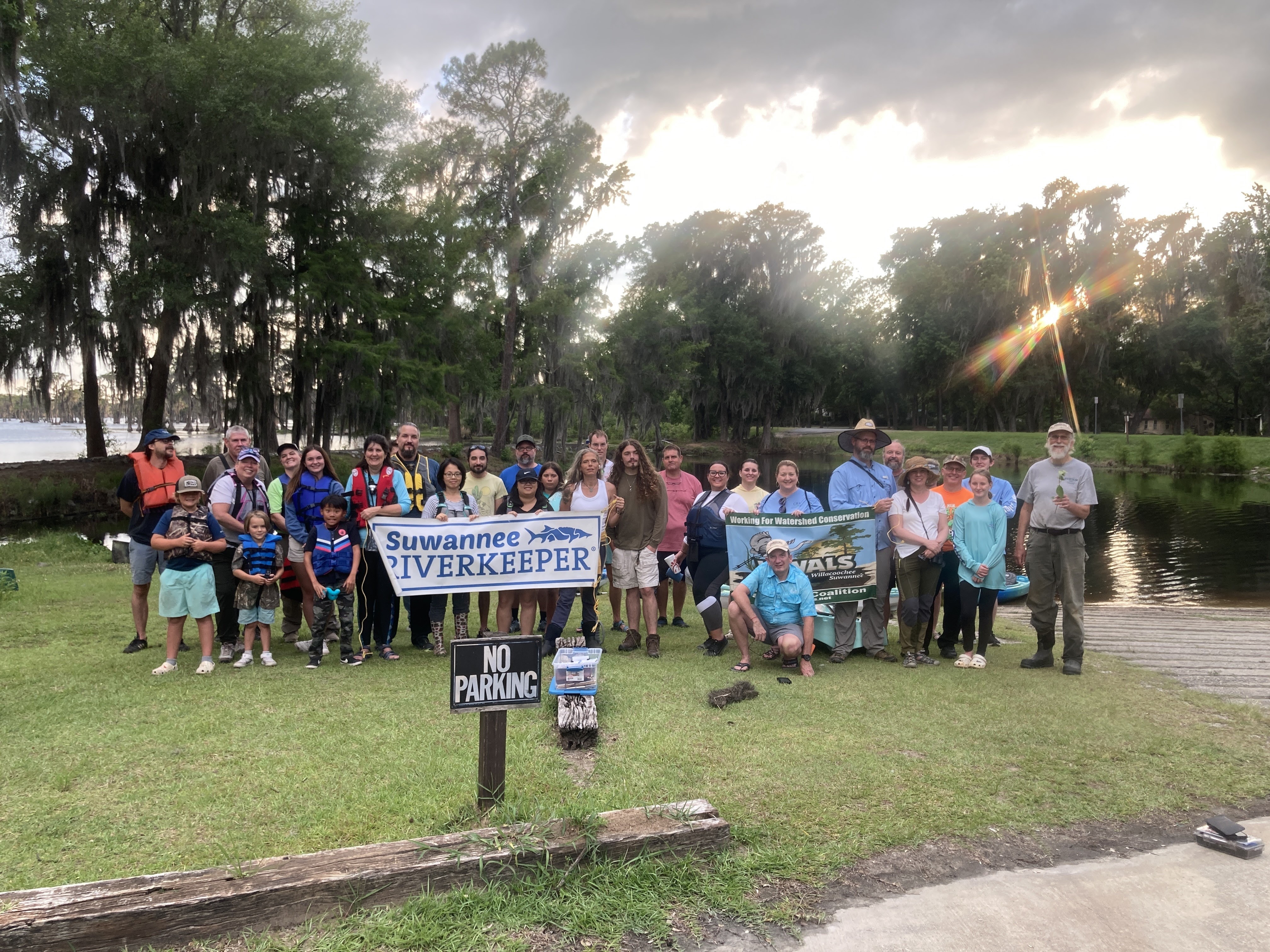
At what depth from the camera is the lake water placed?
47.2 feet

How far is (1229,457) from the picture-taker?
39938 millimetres

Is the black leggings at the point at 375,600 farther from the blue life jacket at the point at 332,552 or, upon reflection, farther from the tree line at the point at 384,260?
the tree line at the point at 384,260

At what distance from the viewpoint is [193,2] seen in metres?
23.0

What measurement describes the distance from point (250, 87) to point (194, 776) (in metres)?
21.9

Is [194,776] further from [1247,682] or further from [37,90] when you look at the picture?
[37,90]

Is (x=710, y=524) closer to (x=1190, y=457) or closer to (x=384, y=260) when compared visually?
(x=384, y=260)

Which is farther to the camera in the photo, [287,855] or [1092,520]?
[1092,520]

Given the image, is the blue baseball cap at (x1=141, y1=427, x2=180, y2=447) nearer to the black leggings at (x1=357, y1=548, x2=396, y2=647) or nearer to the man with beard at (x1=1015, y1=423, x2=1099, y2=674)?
the black leggings at (x1=357, y1=548, x2=396, y2=647)

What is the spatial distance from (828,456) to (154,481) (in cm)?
5068

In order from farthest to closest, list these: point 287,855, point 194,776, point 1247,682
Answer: point 1247,682 → point 194,776 → point 287,855

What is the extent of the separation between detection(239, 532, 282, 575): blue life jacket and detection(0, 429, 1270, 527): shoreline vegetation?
16.5 meters

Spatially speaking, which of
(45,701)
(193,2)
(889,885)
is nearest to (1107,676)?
(889,885)

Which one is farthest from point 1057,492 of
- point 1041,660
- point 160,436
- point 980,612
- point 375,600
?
point 160,436

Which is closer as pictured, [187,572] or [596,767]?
[596,767]
